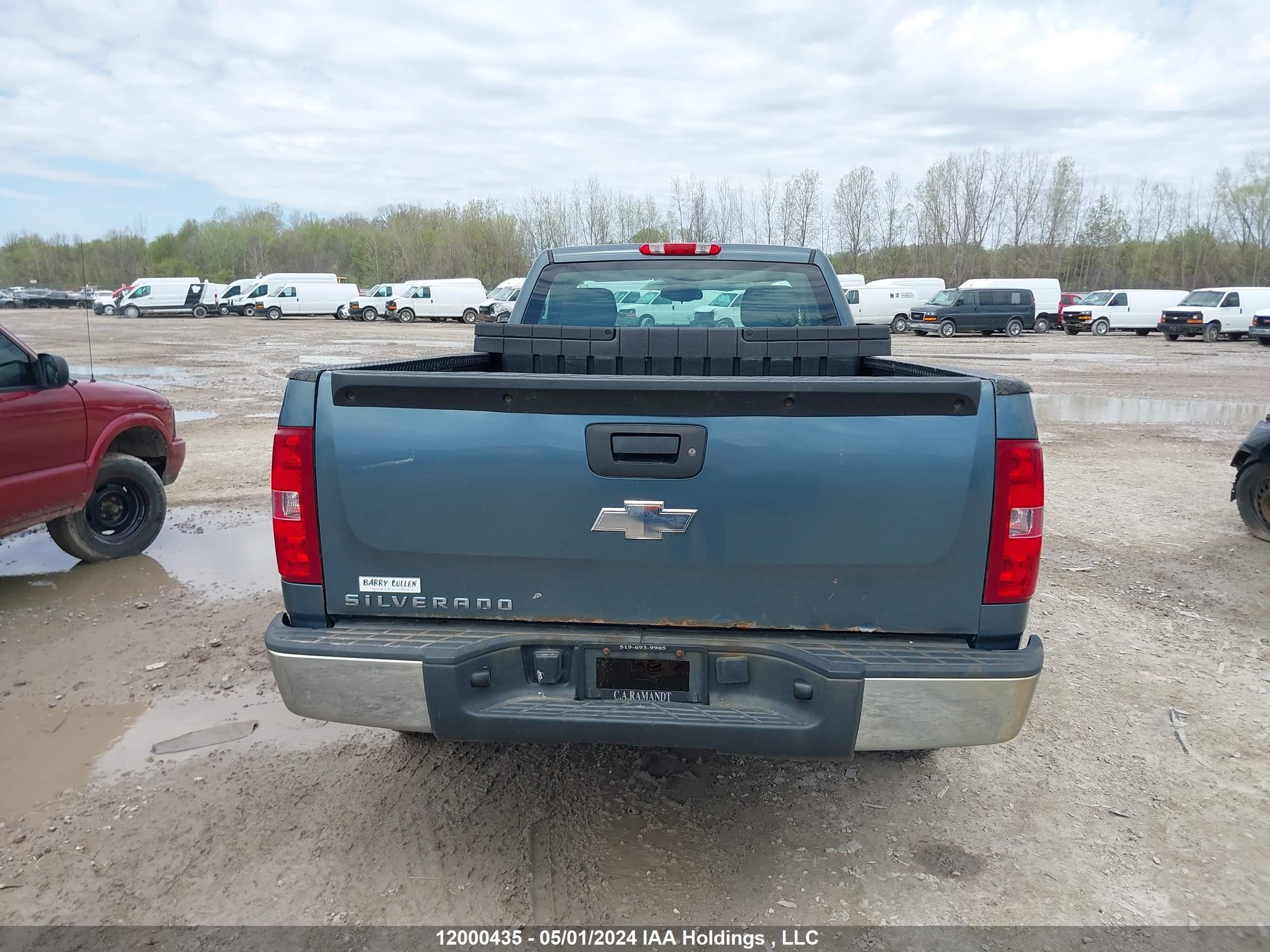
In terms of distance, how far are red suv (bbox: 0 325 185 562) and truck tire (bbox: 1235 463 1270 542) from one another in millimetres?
8280

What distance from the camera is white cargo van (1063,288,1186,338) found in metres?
38.7

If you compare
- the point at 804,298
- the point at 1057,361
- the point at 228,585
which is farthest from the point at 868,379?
the point at 1057,361

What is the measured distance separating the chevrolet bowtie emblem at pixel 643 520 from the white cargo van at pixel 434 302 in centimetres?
4503

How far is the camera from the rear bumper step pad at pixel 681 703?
2594 millimetres

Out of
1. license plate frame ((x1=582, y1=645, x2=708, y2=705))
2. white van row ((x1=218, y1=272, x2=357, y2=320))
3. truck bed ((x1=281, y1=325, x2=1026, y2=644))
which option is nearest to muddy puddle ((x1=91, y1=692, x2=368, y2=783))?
truck bed ((x1=281, y1=325, x2=1026, y2=644))

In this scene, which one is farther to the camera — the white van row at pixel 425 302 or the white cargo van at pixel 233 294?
the white cargo van at pixel 233 294

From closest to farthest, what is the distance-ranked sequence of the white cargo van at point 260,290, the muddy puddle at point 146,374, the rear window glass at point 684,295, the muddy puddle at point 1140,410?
1. the rear window glass at point 684,295
2. the muddy puddle at point 1140,410
3. the muddy puddle at point 146,374
4. the white cargo van at point 260,290

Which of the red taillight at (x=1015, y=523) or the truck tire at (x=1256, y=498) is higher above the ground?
the red taillight at (x=1015, y=523)

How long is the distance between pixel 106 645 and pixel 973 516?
4664mm

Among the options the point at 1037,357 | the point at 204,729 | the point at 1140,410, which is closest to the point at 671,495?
the point at 204,729

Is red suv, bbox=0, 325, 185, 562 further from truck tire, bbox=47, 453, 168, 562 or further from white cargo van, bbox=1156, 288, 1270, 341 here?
white cargo van, bbox=1156, 288, 1270, 341

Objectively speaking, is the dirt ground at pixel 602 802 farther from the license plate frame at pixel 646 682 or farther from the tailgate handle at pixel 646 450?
the tailgate handle at pixel 646 450

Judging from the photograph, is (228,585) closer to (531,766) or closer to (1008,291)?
(531,766)

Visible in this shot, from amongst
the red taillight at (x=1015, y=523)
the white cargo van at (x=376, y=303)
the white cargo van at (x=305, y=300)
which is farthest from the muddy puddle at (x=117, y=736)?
the white cargo van at (x=305, y=300)
